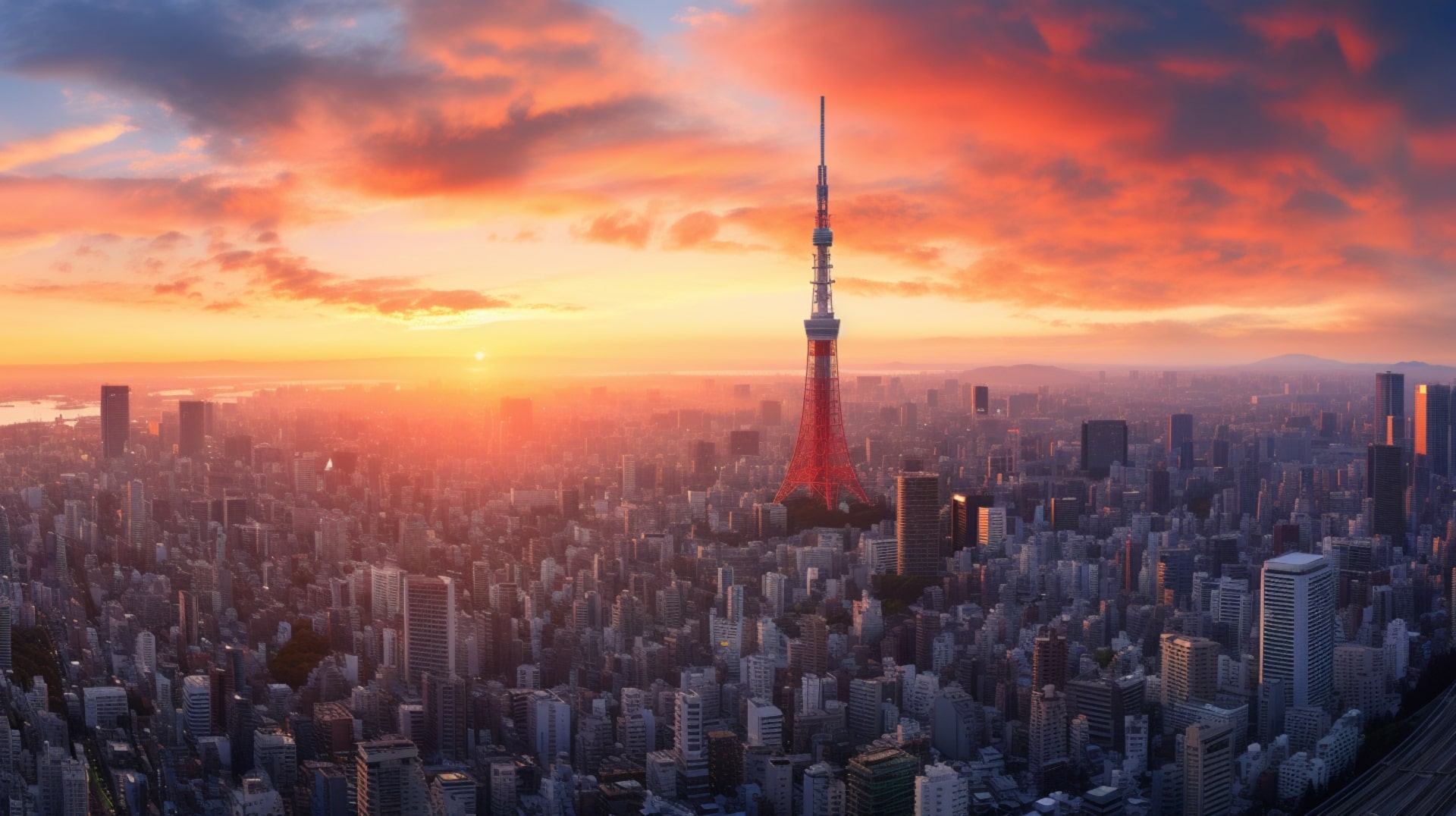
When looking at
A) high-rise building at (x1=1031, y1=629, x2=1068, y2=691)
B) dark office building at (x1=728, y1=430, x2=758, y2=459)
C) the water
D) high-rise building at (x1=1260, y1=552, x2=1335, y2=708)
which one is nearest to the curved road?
high-rise building at (x1=1260, y1=552, x2=1335, y2=708)

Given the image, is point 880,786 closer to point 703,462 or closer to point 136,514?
point 136,514

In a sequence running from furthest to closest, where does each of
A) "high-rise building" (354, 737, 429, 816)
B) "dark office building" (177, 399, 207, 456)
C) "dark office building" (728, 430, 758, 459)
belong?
"dark office building" (728, 430, 758, 459) < "dark office building" (177, 399, 207, 456) < "high-rise building" (354, 737, 429, 816)

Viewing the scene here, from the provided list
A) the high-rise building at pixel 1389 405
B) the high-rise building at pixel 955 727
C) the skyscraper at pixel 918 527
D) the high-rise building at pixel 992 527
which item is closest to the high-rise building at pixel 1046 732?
the high-rise building at pixel 955 727

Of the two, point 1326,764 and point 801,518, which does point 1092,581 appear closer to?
point 801,518

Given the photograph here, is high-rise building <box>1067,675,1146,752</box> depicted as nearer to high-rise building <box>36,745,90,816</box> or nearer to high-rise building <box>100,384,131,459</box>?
high-rise building <box>36,745,90,816</box>

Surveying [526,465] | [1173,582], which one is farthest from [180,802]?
[526,465]

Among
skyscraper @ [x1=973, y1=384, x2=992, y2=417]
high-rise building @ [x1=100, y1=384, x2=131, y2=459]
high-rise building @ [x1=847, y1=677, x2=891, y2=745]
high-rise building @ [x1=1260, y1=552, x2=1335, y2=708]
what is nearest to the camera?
high-rise building @ [x1=847, y1=677, x2=891, y2=745]
